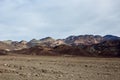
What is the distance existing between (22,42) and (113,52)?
98710 mm

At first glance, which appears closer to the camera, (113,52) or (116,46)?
(113,52)

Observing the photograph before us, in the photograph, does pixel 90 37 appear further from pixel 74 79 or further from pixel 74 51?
→ pixel 74 79

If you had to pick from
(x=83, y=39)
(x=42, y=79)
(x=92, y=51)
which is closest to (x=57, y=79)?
(x=42, y=79)

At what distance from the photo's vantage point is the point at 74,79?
18.3 metres

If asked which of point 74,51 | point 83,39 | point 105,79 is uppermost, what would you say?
point 83,39

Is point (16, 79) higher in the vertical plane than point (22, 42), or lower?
lower

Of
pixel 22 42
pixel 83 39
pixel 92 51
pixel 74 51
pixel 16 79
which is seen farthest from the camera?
pixel 83 39

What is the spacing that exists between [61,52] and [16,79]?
237ft

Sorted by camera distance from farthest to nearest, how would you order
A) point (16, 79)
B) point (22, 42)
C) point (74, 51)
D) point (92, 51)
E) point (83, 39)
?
point (83, 39)
point (22, 42)
point (92, 51)
point (74, 51)
point (16, 79)

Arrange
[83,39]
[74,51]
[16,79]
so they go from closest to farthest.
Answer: [16,79], [74,51], [83,39]

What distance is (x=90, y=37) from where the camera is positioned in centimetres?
19238

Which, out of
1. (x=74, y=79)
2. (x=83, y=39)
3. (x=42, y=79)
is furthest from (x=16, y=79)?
(x=83, y=39)

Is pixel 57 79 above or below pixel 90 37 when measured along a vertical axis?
below

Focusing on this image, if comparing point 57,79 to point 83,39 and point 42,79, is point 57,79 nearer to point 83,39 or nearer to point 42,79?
point 42,79
